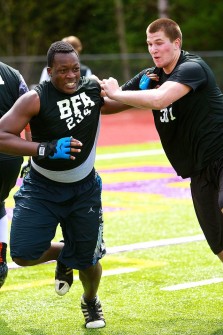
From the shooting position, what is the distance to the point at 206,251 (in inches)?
325

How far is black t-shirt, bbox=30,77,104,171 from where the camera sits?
17.9 ft

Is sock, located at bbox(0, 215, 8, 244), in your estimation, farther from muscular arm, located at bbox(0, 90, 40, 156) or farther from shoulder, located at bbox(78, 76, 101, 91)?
shoulder, located at bbox(78, 76, 101, 91)

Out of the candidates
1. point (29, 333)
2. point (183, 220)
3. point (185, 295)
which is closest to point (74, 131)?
point (29, 333)

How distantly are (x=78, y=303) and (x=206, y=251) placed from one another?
218 centimetres

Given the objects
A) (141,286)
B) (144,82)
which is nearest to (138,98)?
(144,82)

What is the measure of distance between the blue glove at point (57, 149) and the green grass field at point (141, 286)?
121cm

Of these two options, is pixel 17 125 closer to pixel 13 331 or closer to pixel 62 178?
pixel 62 178

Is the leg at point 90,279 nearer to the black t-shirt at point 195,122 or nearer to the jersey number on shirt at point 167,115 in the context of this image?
the black t-shirt at point 195,122

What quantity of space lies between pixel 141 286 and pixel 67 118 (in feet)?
6.49

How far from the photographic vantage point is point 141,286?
22.7 feet

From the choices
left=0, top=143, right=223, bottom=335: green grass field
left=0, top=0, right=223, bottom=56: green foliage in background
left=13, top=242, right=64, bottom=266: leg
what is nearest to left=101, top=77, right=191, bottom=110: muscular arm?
left=13, top=242, right=64, bottom=266: leg

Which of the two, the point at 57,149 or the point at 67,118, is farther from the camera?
the point at 67,118

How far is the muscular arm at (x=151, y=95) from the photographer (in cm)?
550

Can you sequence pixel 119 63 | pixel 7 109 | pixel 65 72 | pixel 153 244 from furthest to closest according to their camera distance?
pixel 119 63 < pixel 153 244 < pixel 7 109 < pixel 65 72
